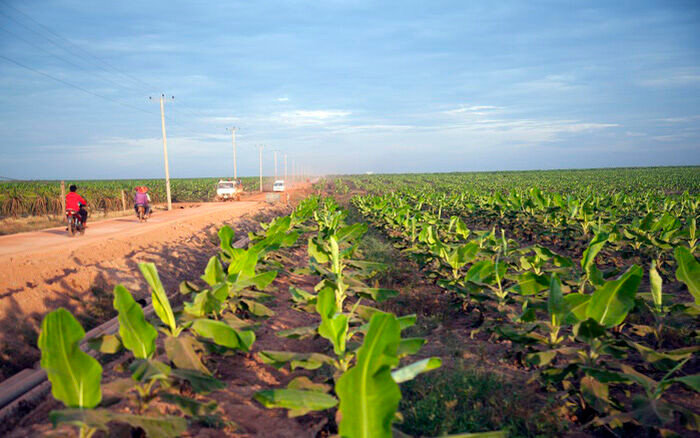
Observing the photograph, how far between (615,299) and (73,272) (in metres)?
8.71

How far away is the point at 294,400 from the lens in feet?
7.71

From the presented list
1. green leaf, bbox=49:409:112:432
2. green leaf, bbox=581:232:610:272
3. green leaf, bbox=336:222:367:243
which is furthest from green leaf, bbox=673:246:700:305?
green leaf, bbox=49:409:112:432

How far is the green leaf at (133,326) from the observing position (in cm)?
263

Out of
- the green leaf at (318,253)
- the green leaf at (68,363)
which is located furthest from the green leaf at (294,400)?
the green leaf at (318,253)

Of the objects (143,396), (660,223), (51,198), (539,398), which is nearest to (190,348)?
(143,396)

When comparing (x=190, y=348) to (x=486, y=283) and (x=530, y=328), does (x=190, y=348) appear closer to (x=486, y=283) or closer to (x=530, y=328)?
(x=530, y=328)

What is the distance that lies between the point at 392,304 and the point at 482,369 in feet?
8.36

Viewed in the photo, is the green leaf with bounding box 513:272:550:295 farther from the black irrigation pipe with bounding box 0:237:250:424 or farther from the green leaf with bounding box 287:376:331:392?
the black irrigation pipe with bounding box 0:237:250:424

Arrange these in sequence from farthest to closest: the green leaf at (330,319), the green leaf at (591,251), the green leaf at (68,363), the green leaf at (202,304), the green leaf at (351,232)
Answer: the green leaf at (351,232) < the green leaf at (591,251) < the green leaf at (202,304) < the green leaf at (330,319) < the green leaf at (68,363)

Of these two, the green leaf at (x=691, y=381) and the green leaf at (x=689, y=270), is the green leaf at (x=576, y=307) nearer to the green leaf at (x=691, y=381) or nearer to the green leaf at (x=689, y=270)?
the green leaf at (x=691, y=381)

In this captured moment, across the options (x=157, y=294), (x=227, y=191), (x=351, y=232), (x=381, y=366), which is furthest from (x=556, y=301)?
(x=227, y=191)

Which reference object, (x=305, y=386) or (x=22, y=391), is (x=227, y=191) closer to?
(x=22, y=391)

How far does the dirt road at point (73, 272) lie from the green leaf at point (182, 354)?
9.52 feet

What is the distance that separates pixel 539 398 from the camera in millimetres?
3555
